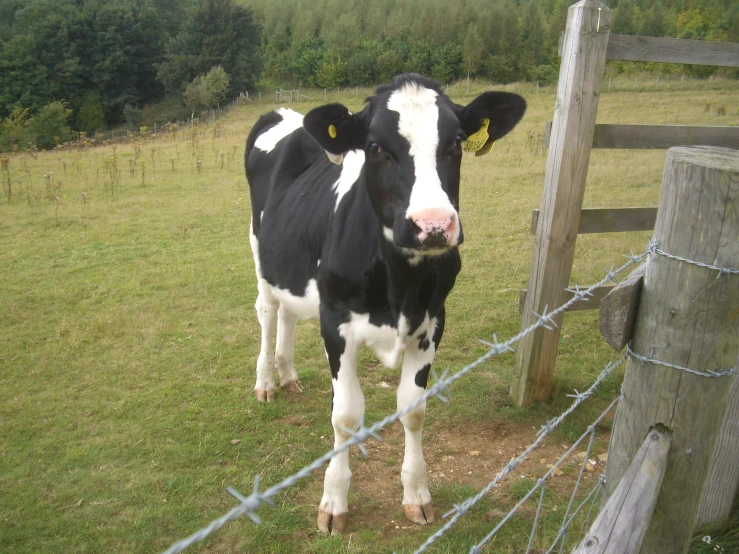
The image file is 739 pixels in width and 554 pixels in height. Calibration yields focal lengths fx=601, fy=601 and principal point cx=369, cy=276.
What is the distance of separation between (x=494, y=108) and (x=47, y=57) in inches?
2063

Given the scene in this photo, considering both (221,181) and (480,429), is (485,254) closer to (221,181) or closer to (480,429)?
(480,429)

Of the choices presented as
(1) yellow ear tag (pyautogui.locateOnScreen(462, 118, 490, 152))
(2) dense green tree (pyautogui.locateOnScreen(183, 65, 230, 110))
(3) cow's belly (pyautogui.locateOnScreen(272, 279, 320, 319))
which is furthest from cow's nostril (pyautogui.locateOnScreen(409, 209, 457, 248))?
(2) dense green tree (pyautogui.locateOnScreen(183, 65, 230, 110))

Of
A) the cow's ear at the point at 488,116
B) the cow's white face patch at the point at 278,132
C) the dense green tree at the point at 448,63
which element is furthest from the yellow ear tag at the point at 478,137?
the dense green tree at the point at 448,63

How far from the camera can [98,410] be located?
4.83 metres

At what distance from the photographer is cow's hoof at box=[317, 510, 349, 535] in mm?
3480

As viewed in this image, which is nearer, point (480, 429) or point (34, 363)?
point (480, 429)

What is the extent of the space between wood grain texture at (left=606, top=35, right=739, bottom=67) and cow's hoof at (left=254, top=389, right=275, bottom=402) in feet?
11.6

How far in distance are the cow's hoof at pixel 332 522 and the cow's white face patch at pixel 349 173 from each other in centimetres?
184

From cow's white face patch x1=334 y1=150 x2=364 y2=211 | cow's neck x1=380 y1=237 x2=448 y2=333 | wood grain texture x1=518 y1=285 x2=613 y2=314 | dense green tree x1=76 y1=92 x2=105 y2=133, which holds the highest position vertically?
cow's white face patch x1=334 y1=150 x2=364 y2=211

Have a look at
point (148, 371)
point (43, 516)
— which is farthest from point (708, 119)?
point (43, 516)

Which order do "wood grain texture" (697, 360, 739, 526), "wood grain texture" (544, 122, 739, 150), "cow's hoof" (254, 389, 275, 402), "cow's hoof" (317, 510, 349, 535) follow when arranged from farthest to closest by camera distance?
"cow's hoof" (254, 389, 275, 402), "wood grain texture" (544, 122, 739, 150), "cow's hoof" (317, 510, 349, 535), "wood grain texture" (697, 360, 739, 526)

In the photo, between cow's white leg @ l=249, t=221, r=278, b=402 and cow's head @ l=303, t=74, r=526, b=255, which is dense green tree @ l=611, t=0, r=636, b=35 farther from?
cow's head @ l=303, t=74, r=526, b=255

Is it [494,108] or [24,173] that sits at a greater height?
[494,108]

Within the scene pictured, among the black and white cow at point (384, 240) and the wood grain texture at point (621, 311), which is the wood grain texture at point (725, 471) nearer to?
Answer: the wood grain texture at point (621, 311)
